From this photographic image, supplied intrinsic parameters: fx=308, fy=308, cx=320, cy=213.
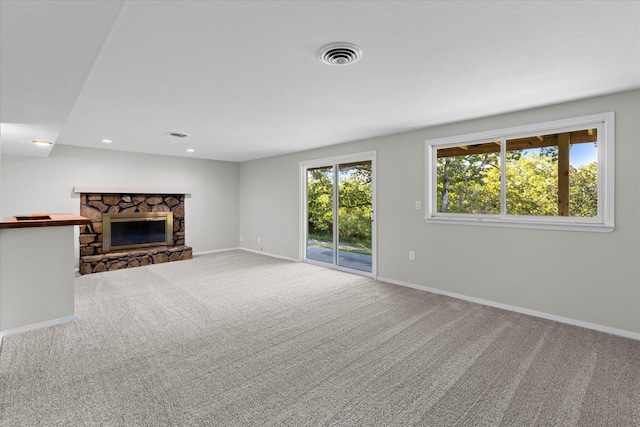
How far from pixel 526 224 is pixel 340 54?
2743 mm

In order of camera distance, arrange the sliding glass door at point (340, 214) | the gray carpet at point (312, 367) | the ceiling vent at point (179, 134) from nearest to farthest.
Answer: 1. the gray carpet at point (312, 367)
2. the ceiling vent at point (179, 134)
3. the sliding glass door at point (340, 214)

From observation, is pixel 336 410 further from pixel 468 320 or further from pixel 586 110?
pixel 586 110

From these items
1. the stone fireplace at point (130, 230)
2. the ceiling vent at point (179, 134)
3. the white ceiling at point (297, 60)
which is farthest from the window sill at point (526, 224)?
the stone fireplace at point (130, 230)

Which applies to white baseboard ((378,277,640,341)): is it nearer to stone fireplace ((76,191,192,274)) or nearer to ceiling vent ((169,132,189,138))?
ceiling vent ((169,132,189,138))

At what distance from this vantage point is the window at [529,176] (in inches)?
116

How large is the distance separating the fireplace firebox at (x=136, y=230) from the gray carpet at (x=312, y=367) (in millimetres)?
2291

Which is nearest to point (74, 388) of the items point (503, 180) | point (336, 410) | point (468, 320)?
point (336, 410)

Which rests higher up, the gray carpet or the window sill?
the window sill

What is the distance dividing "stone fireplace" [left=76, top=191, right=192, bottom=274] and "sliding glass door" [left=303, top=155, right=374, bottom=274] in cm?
270

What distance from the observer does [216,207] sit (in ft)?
23.8

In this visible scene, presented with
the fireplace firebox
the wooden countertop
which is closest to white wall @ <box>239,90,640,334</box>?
the fireplace firebox

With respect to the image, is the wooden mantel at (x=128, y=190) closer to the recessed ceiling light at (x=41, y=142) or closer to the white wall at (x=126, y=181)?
the white wall at (x=126, y=181)

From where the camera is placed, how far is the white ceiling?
1543 mm

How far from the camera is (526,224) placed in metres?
3.35
